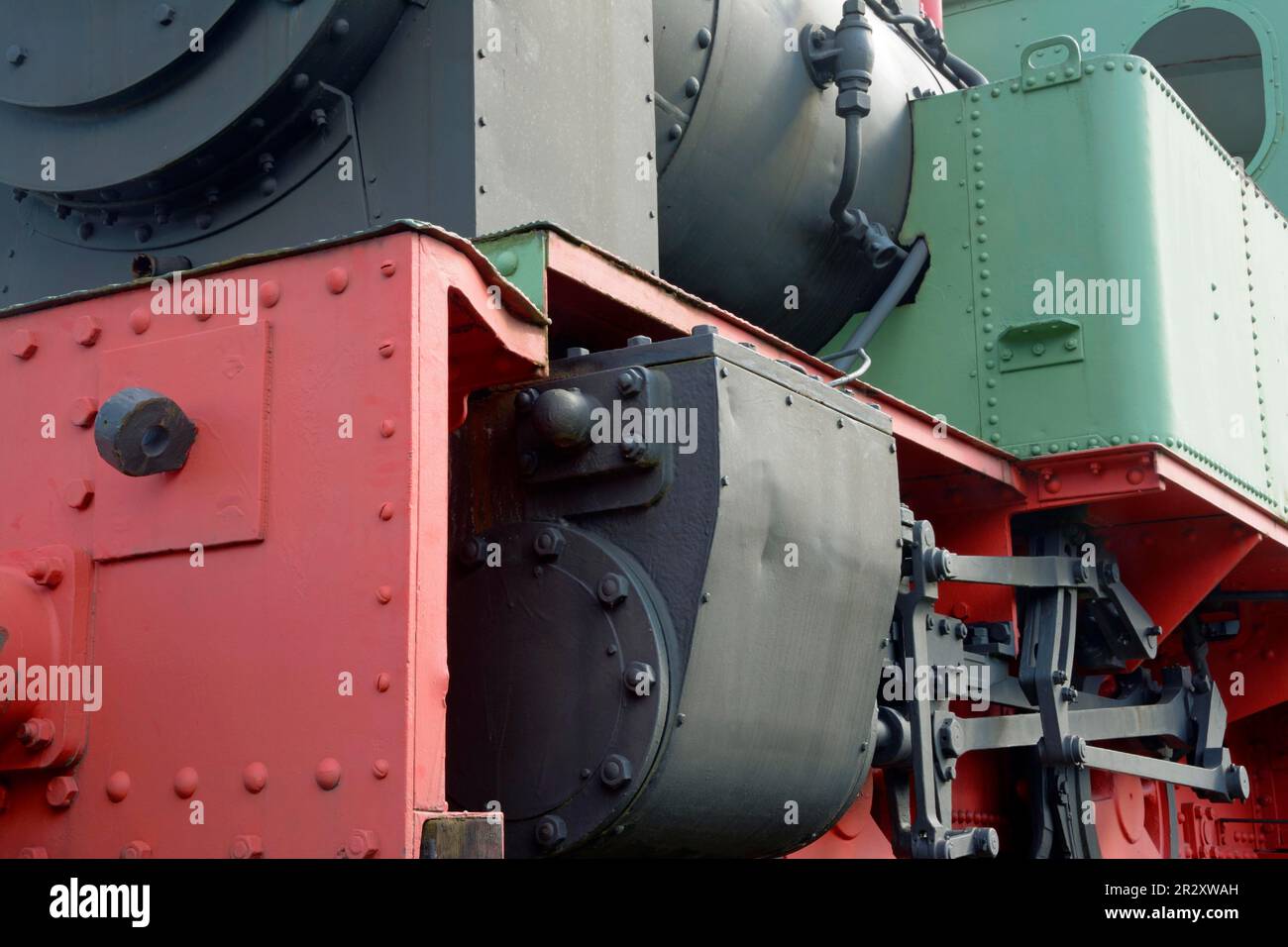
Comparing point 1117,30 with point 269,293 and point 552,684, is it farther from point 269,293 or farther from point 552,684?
point 269,293

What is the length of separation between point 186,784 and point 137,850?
11 cm

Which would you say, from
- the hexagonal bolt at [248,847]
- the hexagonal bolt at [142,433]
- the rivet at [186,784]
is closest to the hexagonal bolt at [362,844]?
the hexagonal bolt at [248,847]

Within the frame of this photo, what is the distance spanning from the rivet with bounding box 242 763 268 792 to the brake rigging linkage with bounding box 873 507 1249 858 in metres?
1.46

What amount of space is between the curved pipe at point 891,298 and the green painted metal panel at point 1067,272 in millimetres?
44

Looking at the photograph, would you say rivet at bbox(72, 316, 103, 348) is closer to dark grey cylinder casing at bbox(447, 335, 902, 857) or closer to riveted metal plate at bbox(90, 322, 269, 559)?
riveted metal plate at bbox(90, 322, 269, 559)

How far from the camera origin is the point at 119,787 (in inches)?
97.2

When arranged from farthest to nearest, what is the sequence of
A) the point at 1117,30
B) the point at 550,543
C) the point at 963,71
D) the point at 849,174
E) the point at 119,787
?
the point at 1117,30 → the point at 963,71 → the point at 849,174 → the point at 550,543 → the point at 119,787

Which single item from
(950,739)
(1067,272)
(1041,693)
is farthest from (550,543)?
(1067,272)

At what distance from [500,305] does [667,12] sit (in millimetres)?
1492

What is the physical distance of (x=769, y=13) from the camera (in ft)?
14.1

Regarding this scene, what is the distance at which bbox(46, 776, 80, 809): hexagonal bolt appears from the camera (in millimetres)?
2490

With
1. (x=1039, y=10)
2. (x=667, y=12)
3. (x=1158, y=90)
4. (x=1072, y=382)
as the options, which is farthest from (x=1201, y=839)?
(x=667, y=12)

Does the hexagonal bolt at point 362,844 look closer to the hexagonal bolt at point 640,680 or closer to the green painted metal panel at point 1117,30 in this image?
the hexagonal bolt at point 640,680

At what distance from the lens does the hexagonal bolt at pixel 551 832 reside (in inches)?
107
